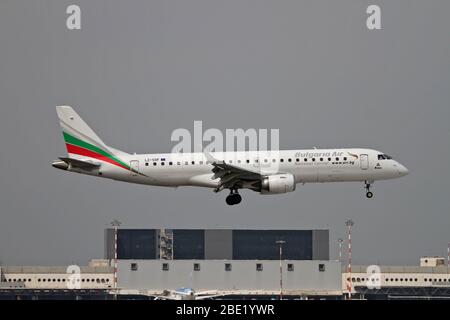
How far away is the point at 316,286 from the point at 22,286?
1395 inches

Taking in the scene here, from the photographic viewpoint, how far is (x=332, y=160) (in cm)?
8825

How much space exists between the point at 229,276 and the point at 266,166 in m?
41.1

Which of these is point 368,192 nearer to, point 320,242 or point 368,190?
point 368,190

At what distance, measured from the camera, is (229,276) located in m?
129

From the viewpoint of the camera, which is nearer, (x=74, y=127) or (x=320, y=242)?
(x=74, y=127)

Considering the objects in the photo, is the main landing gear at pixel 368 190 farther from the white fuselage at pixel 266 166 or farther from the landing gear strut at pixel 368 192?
the white fuselage at pixel 266 166

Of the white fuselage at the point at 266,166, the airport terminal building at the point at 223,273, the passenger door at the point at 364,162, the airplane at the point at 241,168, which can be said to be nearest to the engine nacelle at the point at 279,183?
the airplane at the point at 241,168

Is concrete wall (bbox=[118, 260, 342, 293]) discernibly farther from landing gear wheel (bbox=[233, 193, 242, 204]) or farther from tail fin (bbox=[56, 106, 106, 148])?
landing gear wheel (bbox=[233, 193, 242, 204])

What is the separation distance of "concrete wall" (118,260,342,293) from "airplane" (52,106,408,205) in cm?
3478

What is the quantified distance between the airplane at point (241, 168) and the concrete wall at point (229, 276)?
34.8 metres

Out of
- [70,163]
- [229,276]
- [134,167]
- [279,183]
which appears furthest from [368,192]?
[229,276]

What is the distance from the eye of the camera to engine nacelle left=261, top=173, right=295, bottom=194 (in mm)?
88438

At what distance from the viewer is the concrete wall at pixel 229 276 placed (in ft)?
416
